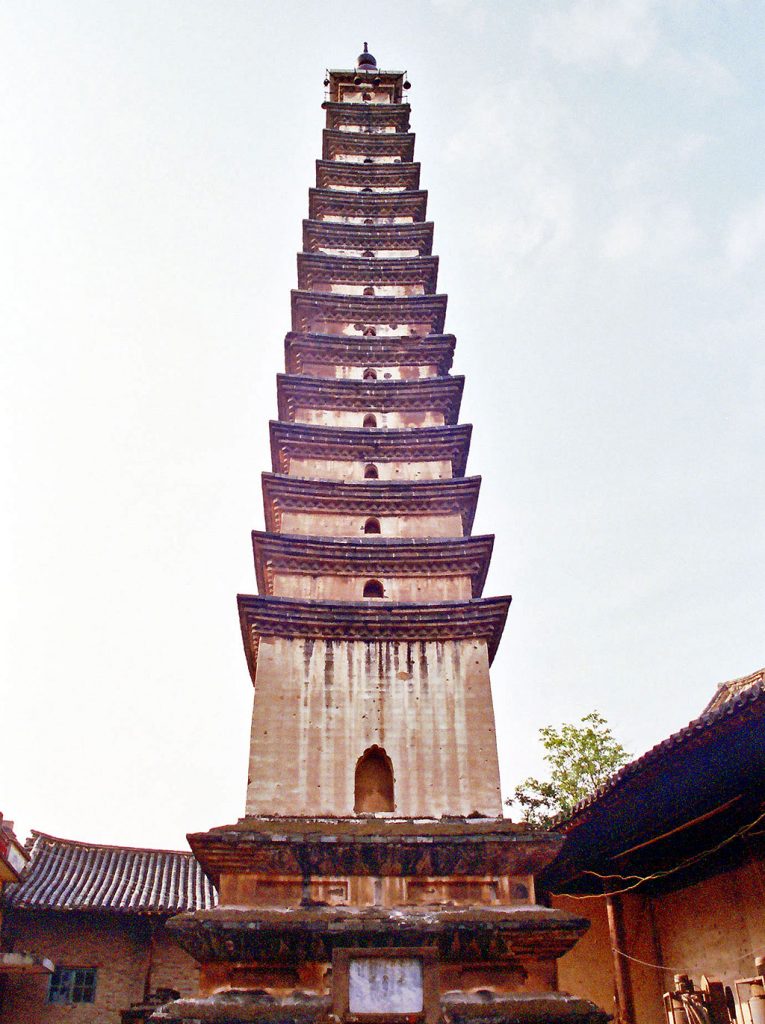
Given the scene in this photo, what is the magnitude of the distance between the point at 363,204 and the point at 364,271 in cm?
311

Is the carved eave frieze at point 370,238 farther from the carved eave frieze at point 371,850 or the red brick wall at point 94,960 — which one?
the red brick wall at point 94,960

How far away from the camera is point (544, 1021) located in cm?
990

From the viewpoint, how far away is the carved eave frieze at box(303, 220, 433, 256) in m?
20.9

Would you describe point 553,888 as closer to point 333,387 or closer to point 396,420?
point 396,420

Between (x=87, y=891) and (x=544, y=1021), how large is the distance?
12357 mm

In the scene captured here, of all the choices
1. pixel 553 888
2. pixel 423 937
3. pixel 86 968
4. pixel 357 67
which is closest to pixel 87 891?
pixel 86 968

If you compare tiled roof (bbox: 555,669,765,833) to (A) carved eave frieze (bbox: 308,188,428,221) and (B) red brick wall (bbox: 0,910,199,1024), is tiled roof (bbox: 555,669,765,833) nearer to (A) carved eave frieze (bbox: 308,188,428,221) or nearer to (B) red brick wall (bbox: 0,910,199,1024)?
(B) red brick wall (bbox: 0,910,199,1024)

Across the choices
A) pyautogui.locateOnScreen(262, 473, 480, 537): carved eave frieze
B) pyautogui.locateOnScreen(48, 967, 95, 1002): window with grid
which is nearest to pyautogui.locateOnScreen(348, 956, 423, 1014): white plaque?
pyautogui.locateOnScreen(262, 473, 480, 537): carved eave frieze

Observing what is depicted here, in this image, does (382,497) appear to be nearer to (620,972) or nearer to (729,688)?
(620,972)

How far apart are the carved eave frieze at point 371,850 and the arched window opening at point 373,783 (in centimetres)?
74

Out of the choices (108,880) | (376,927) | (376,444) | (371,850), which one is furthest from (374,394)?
(108,880)

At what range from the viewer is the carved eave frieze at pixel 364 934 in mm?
10133

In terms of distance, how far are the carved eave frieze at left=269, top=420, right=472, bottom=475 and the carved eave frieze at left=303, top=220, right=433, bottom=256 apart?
262 inches

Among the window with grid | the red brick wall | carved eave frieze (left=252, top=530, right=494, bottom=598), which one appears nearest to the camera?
carved eave frieze (left=252, top=530, right=494, bottom=598)
